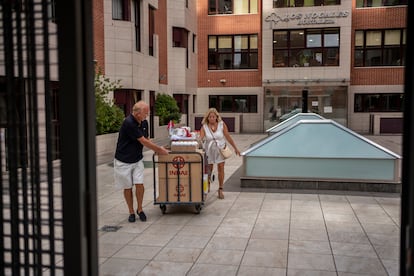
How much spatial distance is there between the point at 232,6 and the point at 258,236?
984 inches

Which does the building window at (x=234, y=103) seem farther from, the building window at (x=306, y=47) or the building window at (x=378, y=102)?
the building window at (x=378, y=102)

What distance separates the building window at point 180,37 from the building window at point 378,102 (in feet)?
35.9

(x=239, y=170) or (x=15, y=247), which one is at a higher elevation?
(x=15, y=247)

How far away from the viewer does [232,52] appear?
2916 cm

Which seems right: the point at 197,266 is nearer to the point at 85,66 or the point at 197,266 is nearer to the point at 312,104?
the point at 85,66

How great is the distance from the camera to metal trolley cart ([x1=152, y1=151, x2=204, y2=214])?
703 cm

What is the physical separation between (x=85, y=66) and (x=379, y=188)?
7.87m

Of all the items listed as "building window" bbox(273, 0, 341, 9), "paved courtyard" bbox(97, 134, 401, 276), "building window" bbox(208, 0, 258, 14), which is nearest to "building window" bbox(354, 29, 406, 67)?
"building window" bbox(273, 0, 341, 9)

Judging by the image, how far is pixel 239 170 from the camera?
39.2ft

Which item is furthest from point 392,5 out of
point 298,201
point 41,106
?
point 41,106

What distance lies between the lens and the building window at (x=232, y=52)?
2889cm

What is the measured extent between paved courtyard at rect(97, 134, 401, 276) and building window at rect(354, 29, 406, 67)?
20.7 meters

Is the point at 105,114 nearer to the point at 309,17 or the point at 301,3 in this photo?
the point at 309,17

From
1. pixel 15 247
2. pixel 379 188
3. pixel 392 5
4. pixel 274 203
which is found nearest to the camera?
pixel 15 247
